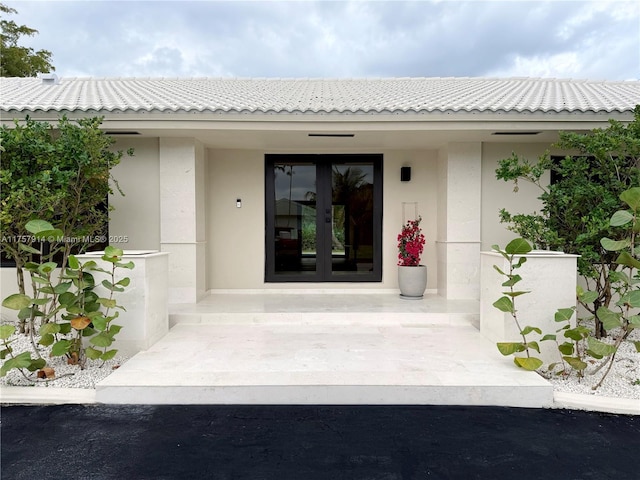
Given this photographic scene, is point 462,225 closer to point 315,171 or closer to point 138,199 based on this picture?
point 315,171

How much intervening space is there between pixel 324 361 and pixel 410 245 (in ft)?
12.0

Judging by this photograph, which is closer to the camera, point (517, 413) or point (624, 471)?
point (624, 471)

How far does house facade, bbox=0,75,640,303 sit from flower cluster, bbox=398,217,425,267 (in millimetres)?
502

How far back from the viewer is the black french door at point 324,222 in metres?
8.08

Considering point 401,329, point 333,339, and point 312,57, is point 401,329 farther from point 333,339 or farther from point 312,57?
point 312,57

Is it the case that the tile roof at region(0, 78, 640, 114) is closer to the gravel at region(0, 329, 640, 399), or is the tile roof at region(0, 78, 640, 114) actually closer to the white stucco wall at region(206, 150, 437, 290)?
the white stucco wall at region(206, 150, 437, 290)

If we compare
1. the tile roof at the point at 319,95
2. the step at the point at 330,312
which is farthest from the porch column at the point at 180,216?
the tile roof at the point at 319,95

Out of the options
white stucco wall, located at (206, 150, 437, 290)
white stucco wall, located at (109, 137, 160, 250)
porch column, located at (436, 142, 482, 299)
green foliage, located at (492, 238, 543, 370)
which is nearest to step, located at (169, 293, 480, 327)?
porch column, located at (436, 142, 482, 299)

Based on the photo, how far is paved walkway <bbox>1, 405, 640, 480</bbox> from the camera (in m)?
2.58

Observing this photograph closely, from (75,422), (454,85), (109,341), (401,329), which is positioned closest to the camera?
(75,422)

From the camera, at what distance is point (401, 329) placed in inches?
223

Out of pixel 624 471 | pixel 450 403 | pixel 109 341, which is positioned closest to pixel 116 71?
pixel 109 341

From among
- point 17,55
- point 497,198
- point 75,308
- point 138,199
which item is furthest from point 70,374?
point 17,55

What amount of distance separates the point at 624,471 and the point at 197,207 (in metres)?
6.42
